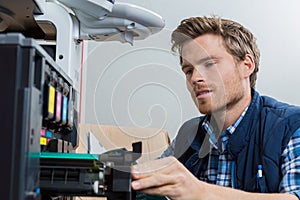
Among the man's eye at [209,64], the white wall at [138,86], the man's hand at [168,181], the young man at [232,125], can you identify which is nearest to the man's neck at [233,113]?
the young man at [232,125]

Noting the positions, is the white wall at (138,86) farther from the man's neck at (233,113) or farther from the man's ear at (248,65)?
the man's ear at (248,65)

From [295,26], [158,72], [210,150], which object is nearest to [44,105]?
[158,72]

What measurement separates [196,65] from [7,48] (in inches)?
27.2

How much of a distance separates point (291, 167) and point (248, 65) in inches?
16.1

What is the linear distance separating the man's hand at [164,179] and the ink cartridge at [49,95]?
0.16m

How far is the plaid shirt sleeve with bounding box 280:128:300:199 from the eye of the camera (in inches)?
41.3

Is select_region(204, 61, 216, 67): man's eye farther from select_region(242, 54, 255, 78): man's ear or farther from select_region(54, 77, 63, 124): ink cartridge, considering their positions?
select_region(54, 77, 63, 124): ink cartridge

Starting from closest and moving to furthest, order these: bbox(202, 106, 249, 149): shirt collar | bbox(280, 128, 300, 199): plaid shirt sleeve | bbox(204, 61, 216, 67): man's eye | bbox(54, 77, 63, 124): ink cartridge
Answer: bbox(54, 77, 63, 124): ink cartridge < bbox(280, 128, 300, 199): plaid shirt sleeve < bbox(204, 61, 216, 67): man's eye < bbox(202, 106, 249, 149): shirt collar

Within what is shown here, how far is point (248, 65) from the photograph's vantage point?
4.49ft

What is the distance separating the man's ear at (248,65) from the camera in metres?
1.35

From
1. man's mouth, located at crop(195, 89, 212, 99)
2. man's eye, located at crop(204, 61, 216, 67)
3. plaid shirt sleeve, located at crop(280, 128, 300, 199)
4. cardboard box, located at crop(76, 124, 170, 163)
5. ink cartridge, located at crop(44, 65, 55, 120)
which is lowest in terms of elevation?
plaid shirt sleeve, located at crop(280, 128, 300, 199)

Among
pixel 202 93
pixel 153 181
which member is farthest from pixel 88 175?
pixel 202 93

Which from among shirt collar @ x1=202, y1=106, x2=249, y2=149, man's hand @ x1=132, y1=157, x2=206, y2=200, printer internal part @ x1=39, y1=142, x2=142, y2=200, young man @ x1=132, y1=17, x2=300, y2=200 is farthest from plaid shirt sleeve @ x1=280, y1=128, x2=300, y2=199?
printer internal part @ x1=39, y1=142, x2=142, y2=200

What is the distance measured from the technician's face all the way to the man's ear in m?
0.04
